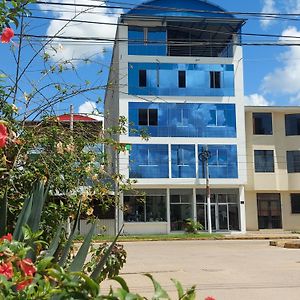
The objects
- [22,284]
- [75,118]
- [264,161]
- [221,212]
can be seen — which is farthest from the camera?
[264,161]

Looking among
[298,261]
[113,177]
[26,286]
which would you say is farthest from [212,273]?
[26,286]

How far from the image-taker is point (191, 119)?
38094 mm

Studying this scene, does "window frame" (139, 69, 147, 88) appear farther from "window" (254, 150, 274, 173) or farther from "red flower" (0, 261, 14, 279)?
"red flower" (0, 261, 14, 279)

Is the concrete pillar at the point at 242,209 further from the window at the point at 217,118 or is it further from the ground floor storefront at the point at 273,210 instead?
the window at the point at 217,118

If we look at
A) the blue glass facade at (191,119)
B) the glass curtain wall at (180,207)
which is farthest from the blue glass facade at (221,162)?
the glass curtain wall at (180,207)

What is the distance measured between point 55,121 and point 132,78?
32.0m

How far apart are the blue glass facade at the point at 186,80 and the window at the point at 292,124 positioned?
5731 millimetres

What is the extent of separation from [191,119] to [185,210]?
23.1ft

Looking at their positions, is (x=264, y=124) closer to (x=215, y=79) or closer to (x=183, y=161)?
(x=215, y=79)

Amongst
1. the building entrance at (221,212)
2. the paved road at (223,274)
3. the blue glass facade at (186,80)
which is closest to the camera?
the paved road at (223,274)

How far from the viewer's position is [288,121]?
41.2m

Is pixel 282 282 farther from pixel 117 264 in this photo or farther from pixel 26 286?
pixel 26 286

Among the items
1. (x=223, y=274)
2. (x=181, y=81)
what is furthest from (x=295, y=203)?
(x=223, y=274)

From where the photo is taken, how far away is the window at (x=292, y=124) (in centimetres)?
4106
